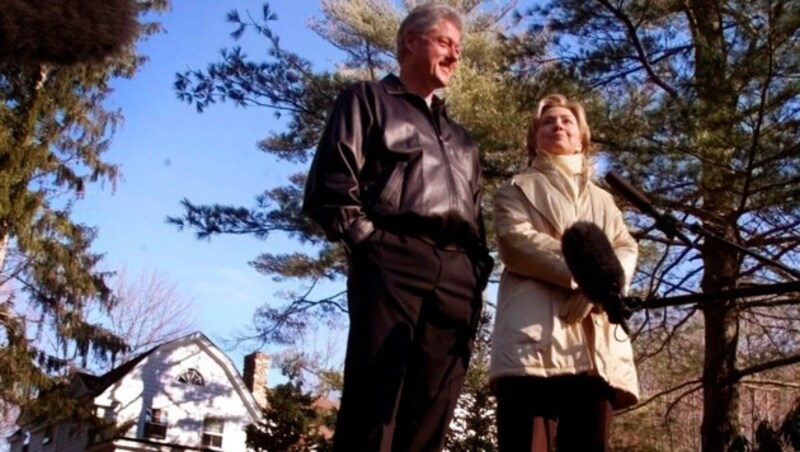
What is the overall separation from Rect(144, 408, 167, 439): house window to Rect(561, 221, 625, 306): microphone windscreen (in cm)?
2096

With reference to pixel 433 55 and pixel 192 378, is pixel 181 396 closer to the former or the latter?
pixel 192 378

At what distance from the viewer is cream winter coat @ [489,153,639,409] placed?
247 cm

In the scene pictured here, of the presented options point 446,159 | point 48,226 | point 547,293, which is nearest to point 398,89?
point 446,159

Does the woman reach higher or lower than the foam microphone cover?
lower

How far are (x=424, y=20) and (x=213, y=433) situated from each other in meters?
20.2

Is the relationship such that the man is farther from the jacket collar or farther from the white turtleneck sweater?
the white turtleneck sweater

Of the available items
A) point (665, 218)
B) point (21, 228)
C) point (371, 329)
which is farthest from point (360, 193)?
point (21, 228)

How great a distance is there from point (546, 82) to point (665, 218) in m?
6.02

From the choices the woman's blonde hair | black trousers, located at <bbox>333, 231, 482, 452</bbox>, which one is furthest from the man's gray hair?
black trousers, located at <bbox>333, 231, 482, 452</bbox>

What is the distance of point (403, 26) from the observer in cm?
278

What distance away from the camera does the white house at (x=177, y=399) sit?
21641 mm

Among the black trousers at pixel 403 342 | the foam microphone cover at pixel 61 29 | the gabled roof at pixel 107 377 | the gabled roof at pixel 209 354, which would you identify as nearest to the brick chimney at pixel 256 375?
the gabled roof at pixel 209 354

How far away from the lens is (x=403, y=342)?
7.61ft

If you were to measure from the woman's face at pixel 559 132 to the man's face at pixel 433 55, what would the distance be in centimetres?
38
